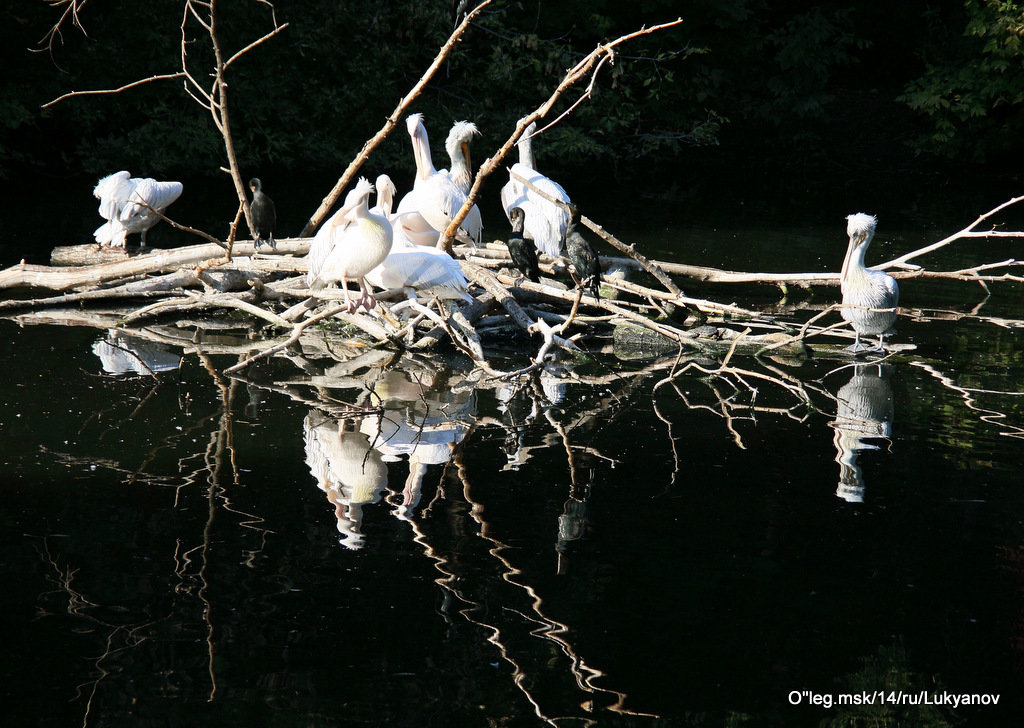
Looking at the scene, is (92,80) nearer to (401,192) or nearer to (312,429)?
(401,192)

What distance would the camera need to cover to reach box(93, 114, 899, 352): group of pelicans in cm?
612

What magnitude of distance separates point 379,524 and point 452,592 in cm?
62

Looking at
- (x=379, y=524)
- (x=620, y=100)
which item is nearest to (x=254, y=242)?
(x=379, y=524)

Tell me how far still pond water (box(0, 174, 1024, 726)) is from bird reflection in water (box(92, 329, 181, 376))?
2.2 inches

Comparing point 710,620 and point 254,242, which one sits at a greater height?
point 254,242

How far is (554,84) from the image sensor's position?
18406mm

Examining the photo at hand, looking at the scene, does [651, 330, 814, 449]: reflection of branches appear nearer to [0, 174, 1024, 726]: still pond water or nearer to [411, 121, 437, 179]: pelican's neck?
[0, 174, 1024, 726]: still pond water

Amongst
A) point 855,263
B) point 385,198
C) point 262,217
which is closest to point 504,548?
point 385,198

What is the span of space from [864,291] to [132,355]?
181 inches

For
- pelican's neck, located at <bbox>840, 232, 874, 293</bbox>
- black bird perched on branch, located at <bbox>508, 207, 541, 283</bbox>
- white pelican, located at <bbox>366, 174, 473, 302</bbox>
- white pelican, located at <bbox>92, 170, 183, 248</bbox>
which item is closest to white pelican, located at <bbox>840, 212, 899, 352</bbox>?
pelican's neck, located at <bbox>840, 232, 874, 293</bbox>

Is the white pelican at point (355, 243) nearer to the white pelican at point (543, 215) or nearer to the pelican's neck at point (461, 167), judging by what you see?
the white pelican at point (543, 215)

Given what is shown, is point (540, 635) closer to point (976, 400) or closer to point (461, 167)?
point (976, 400)

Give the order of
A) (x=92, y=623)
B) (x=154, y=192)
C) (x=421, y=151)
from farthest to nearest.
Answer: (x=154, y=192) < (x=421, y=151) < (x=92, y=623)

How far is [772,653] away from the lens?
11.1 feet
